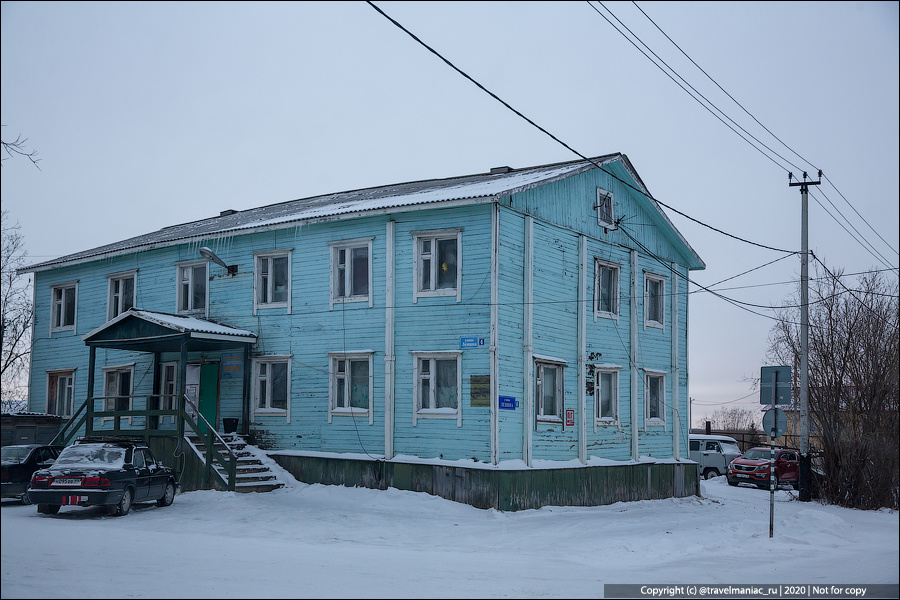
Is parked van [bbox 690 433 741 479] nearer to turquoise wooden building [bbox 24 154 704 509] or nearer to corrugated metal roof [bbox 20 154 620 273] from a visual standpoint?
turquoise wooden building [bbox 24 154 704 509]

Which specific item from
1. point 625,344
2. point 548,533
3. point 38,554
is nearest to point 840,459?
point 625,344

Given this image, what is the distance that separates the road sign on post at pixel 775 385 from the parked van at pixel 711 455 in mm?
21157

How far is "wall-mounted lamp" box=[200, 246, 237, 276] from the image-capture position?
24.7 m

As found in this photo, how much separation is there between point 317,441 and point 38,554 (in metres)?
11.6

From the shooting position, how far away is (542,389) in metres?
22.6

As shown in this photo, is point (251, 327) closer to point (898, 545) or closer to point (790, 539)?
point (790, 539)

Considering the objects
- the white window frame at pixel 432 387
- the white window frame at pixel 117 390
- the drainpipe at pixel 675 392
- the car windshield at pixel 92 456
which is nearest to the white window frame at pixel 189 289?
the white window frame at pixel 117 390

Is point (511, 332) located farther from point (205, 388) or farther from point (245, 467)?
point (205, 388)

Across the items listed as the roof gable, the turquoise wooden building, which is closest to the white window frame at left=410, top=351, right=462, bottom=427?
the turquoise wooden building

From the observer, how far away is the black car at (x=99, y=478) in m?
17.4

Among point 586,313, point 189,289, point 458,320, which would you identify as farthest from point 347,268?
point 586,313

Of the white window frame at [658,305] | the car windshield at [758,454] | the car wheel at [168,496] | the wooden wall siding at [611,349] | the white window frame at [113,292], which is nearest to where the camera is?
the car wheel at [168,496]

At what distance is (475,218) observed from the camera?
21453 mm

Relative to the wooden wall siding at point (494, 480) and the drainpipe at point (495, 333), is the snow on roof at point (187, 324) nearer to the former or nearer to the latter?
the wooden wall siding at point (494, 480)
